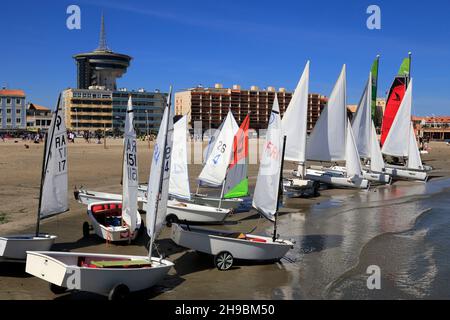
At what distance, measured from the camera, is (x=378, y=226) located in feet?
62.1

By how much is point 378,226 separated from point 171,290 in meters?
11.2

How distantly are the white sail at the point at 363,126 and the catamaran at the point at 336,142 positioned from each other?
5.58m

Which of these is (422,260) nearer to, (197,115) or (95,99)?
(95,99)

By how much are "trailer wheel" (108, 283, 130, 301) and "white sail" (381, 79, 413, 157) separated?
103 feet

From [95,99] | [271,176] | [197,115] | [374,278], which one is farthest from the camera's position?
[197,115]

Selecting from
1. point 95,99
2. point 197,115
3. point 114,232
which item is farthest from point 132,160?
point 197,115

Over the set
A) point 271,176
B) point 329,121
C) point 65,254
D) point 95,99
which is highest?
point 95,99

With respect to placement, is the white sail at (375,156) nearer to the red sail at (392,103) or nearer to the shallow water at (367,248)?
the red sail at (392,103)

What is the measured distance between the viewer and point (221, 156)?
867 inches

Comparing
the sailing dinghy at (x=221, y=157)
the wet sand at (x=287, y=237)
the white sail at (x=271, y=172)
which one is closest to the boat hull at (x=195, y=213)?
the wet sand at (x=287, y=237)

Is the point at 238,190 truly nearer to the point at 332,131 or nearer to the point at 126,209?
the point at 126,209

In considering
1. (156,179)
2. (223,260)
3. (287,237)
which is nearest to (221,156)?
(287,237)

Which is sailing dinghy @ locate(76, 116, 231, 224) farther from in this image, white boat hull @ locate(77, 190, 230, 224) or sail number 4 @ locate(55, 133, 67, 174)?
sail number 4 @ locate(55, 133, 67, 174)

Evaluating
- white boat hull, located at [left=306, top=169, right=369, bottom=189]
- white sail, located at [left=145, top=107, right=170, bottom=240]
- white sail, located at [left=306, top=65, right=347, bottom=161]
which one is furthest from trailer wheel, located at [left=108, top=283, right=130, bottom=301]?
white boat hull, located at [left=306, top=169, right=369, bottom=189]
